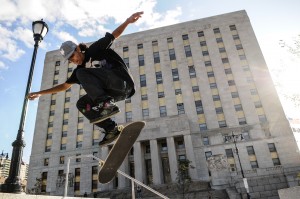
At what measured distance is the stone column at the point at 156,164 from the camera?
31.4m

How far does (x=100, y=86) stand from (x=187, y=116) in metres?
33.8

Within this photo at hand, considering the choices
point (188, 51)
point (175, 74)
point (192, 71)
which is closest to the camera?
point (192, 71)

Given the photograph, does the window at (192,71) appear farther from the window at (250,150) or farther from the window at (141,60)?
the window at (250,150)

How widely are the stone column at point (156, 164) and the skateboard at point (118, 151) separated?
2913 centimetres

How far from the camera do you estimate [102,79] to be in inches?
132

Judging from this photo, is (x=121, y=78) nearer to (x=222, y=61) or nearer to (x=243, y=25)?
(x=222, y=61)

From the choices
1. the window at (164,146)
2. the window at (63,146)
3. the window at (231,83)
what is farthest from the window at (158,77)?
the window at (63,146)

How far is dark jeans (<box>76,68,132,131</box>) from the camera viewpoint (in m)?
3.23

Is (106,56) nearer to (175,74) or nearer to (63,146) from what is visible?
(175,74)

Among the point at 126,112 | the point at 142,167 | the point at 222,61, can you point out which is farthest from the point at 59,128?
the point at 222,61

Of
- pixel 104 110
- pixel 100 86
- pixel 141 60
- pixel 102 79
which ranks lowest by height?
pixel 104 110

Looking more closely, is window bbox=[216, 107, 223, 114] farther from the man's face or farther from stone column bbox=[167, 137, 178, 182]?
the man's face

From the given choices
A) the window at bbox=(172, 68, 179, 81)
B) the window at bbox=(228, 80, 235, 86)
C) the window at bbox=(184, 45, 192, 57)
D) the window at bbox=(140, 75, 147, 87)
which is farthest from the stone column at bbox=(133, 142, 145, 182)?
the window at bbox=(184, 45, 192, 57)

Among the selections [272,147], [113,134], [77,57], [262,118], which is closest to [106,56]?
[77,57]
